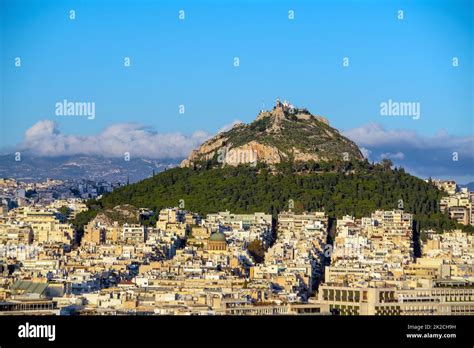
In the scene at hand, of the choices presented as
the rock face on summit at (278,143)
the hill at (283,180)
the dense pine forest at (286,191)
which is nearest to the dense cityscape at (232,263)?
the dense pine forest at (286,191)

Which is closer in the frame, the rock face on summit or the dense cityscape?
the dense cityscape

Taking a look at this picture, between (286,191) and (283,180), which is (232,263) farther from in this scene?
(283,180)

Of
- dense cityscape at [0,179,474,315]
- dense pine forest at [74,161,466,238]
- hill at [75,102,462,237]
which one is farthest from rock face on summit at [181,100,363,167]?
dense cityscape at [0,179,474,315]

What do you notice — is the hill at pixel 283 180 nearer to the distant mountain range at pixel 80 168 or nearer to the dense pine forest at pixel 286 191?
the dense pine forest at pixel 286 191

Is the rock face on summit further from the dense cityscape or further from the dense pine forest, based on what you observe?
the dense cityscape

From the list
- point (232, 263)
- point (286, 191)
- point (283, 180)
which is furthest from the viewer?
point (283, 180)

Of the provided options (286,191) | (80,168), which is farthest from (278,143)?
(80,168)

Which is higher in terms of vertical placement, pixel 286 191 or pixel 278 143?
pixel 278 143
